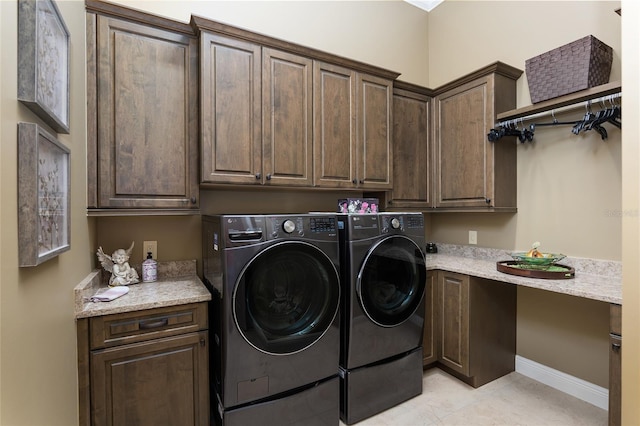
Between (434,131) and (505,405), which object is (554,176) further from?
(505,405)

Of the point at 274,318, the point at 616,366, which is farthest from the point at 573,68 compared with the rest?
the point at 274,318

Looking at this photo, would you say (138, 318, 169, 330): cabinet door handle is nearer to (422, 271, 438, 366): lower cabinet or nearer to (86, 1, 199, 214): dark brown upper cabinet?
(86, 1, 199, 214): dark brown upper cabinet

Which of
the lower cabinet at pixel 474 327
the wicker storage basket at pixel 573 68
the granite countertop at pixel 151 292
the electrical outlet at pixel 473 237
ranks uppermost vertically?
the wicker storage basket at pixel 573 68

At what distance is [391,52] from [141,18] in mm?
2201

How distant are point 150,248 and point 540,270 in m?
2.50

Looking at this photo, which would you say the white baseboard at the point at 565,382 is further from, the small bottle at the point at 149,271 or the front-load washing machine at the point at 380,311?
the small bottle at the point at 149,271

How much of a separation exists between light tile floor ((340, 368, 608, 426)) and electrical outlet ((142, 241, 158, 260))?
168cm

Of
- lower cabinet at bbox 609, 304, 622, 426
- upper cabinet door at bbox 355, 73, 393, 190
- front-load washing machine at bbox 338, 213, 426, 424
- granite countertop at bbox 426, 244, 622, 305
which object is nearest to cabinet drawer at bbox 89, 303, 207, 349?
front-load washing machine at bbox 338, 213, 426, 424

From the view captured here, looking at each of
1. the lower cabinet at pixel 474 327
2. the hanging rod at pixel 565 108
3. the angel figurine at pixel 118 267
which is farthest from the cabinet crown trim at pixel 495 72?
the angel figurine at pixel 118 267

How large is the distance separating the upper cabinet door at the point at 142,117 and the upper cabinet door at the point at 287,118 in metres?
0.43

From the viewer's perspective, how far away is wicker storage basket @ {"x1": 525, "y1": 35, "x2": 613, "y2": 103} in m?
1.93

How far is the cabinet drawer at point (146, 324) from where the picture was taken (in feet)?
4.88

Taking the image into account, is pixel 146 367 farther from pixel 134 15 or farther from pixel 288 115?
pixel 134 15

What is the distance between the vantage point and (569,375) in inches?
89.9
